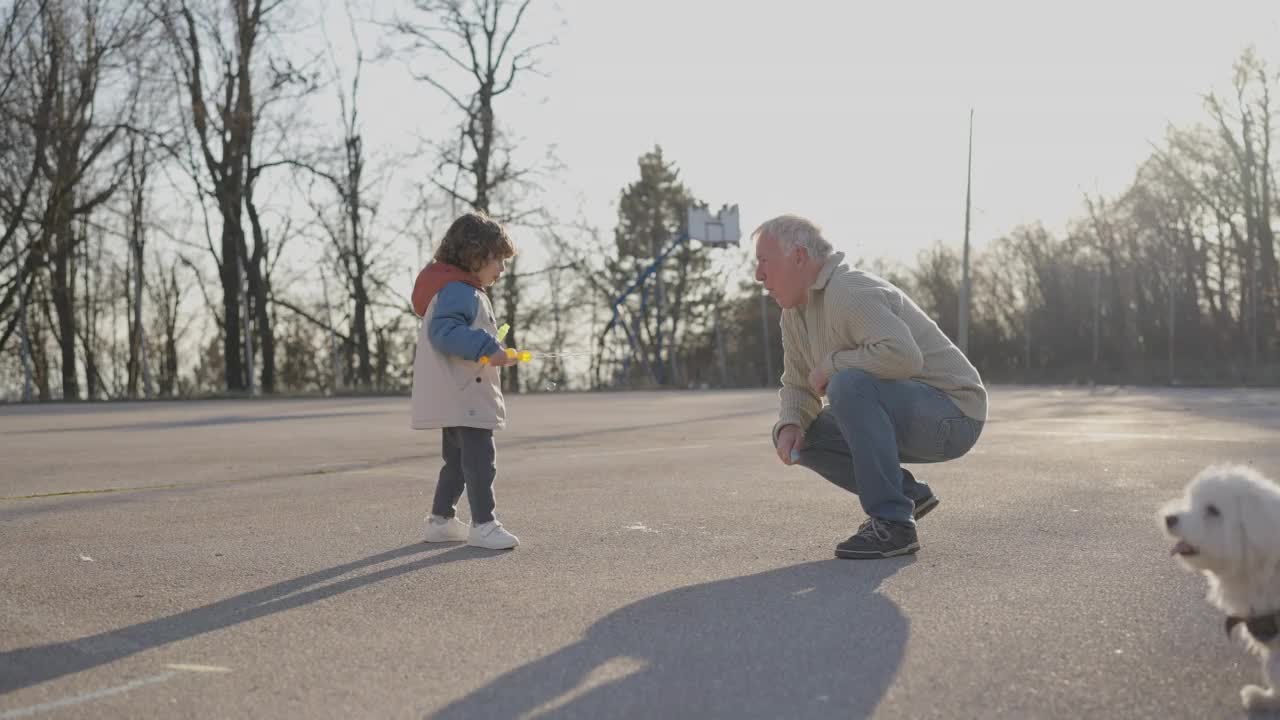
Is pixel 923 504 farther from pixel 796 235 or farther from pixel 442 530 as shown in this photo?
pixel 442 530

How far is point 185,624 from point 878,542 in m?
2.35

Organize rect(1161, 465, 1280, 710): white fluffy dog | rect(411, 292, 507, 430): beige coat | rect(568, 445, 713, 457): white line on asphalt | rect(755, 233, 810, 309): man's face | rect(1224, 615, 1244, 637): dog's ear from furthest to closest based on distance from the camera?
rect(568, 445, 713, 457): white line on asphalt → rect(411, 292, 507, 430): beige coat → rect(755, 233, 810, 309): man's face → rect(1224, 615, 1244, 637): dog's ear → rect(1161, 465, 1280, 710): white fluffy dog

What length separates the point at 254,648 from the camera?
2959 mm

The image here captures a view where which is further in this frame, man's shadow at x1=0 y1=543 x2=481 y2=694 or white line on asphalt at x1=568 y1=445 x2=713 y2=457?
white line on asphalt at x1=568 y1=445 x2=713 y2=457

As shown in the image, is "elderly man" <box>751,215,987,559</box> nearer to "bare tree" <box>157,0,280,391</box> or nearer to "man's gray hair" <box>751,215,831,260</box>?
"man's gray hair" <box>751,215,831,260</box>

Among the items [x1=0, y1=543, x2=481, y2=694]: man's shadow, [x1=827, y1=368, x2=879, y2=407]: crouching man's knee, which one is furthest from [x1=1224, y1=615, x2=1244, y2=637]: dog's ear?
[x1=0, y1=543, x2=481, y2=694]: man's shadow

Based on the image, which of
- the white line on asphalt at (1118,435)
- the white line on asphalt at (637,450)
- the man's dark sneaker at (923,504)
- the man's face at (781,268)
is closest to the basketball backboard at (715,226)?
the white line on asphalt at (1118,435)

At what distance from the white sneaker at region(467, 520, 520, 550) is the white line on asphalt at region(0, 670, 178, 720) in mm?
1908

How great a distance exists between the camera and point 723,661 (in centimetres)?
281

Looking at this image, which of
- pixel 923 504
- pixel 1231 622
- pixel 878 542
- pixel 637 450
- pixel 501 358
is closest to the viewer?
pixel 1231 622

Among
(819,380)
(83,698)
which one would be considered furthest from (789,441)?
(83,698)

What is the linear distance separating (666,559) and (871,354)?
1.07 m

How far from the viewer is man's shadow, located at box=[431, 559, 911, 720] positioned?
8.04ft

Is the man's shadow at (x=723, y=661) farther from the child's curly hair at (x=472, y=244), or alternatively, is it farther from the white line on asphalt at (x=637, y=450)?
the white line on asphalt at (x=637, y=450)
